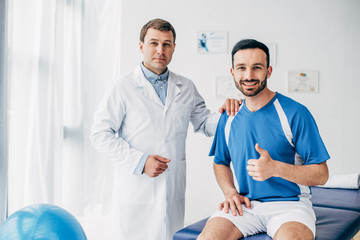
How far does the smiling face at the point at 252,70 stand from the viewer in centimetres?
151

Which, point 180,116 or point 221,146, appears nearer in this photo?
point 221,146

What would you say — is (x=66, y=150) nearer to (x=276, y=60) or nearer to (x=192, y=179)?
(x=192, y=179)

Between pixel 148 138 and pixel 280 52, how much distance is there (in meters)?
1.91

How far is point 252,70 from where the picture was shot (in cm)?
151

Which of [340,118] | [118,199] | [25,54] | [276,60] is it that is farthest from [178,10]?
[118,199]

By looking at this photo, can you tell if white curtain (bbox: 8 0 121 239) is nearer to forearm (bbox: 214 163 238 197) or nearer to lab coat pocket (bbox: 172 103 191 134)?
lab coat pocket (bbox: 172 103 191 134)

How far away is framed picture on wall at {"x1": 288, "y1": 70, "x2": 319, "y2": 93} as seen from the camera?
10.3 ft

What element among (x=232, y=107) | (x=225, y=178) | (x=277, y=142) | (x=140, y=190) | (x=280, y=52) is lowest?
(x=140, y=190)

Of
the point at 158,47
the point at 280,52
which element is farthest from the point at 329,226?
the point at 280,52

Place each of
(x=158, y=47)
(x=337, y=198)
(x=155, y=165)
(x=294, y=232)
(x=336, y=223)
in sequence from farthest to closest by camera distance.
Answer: (x=337, y=198) < (x=158, y=47) < (x=155, y=165) < (x=336, y=223) < (x=294, y=232)

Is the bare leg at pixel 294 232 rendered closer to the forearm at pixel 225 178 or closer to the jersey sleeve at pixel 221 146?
the forearm at pixel 225 178

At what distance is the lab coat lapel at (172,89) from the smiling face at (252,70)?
0.52m

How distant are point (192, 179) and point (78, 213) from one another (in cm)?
118

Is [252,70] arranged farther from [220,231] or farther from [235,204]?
[220,231]
